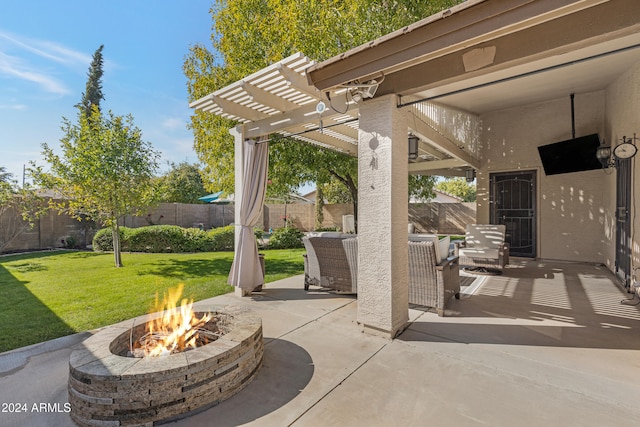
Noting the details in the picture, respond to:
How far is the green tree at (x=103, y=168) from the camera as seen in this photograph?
24.9 feet

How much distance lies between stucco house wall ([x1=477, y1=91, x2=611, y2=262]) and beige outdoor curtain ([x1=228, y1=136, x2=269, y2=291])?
24.6ft

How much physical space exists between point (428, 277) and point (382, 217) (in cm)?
143

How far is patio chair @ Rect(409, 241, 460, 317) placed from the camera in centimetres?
411

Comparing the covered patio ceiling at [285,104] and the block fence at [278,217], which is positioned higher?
the covered patio ceiling at [285,104]

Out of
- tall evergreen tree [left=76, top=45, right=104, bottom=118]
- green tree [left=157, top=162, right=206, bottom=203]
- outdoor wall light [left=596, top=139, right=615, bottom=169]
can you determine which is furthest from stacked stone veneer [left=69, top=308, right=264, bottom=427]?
tall evergreen tree [left=76, top=45, right=104, bottom=118]

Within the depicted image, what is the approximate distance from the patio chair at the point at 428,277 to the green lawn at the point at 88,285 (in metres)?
3.45

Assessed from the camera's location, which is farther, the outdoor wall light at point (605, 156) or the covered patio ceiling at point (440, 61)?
the outdoor wall light at point (605, 156)

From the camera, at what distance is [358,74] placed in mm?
3100

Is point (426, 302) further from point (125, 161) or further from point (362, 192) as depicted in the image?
point (125, 161)

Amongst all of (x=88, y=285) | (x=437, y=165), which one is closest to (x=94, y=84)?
(x=88, y=285)

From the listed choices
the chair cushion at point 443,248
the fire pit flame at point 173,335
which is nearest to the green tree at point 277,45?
A: the chair cushion at point 443,248

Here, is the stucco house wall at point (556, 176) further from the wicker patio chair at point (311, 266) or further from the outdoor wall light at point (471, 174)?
the wicker patio chair at point (311, 266)

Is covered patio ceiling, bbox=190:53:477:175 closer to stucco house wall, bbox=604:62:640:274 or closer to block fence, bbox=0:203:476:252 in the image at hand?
stucco house wall, bbox=604:62:640:274

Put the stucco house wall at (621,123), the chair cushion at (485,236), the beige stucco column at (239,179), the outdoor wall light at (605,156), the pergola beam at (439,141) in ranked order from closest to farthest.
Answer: the stucco house wall at (621,123) → the pergola beam at (439,141) → the beige stucco column at (239,179) → the outdoor wall light at (605,156) → the chair cushion at (485,236)
